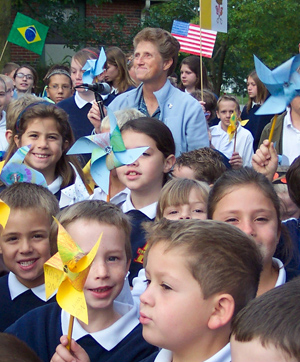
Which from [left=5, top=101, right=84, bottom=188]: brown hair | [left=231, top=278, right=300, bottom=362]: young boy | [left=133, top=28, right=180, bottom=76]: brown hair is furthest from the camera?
[left=133, top=28, right=180, bottom=76]: brown hair

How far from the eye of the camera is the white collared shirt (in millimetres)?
5354

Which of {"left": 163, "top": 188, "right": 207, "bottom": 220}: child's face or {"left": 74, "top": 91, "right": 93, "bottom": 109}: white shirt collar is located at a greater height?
{"left": 74, "top": 91, "right": 93, "bottom": 109}: white shirt collar

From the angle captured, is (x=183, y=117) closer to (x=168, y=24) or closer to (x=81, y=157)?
(x=81, y=157)

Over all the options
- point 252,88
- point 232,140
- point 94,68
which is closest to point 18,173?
point 94,68

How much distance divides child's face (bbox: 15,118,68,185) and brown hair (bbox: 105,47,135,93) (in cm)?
212

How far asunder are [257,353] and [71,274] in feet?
3.52

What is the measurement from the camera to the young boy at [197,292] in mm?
2277

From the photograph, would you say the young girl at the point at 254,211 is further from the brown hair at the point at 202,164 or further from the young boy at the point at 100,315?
the brown hair at the point at 202,164

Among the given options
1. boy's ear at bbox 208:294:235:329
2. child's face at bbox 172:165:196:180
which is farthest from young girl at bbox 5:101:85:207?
boy's ear at bbox 208:294:235:329

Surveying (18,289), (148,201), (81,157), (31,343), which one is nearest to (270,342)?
(31,343)

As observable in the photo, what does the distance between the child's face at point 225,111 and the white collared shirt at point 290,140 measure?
2487mm

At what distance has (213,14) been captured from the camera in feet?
25.5

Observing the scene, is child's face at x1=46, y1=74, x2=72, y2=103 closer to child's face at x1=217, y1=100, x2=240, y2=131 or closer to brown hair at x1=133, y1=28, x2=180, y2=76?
child's face at x1=217, y1=100, x2=240, y2=131

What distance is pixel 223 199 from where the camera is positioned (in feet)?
10.6
